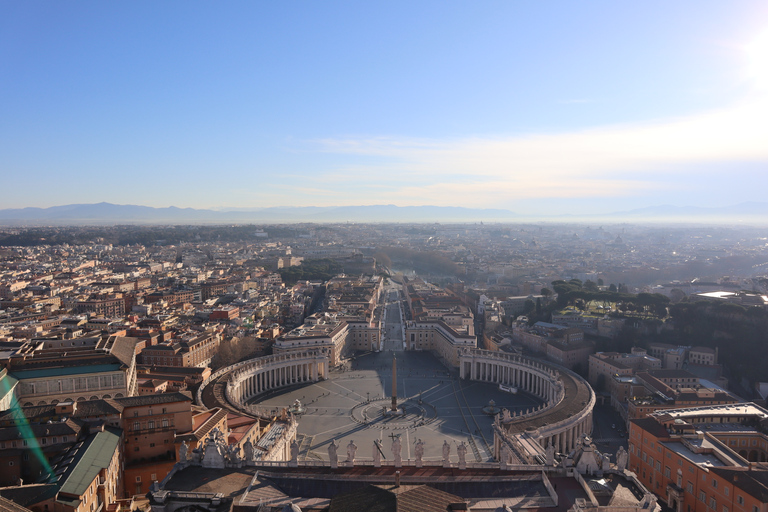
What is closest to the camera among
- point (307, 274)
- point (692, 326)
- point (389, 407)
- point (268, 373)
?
point (389, 407)

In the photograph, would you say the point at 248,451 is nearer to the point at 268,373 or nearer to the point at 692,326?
the point at 268,373

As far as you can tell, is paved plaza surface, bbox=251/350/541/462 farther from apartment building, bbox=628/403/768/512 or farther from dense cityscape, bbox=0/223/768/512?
apartment building, bbox=628/403/768/512

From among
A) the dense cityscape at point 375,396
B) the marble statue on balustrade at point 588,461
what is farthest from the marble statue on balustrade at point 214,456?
the marble statue on balustrade at point 588,461

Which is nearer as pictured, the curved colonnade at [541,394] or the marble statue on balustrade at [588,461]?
the marble statue on balustrade at [588,461]

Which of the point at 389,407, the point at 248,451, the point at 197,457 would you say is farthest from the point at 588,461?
the point at 389,407

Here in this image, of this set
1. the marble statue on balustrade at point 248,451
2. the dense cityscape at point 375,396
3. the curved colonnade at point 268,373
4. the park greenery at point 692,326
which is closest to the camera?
the dense cityscape at point 375,396

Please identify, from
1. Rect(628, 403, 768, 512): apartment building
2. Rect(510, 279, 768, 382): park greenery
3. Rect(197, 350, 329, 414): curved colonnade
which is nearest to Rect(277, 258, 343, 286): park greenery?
Rect(510, 279, 768, 382): park greenery

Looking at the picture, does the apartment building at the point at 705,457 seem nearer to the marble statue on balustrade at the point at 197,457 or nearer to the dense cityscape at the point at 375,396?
the dense cityscape at the point at 375,396

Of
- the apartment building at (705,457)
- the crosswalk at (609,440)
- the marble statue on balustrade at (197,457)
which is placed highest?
the marble statue on balustrade at (197,457)
